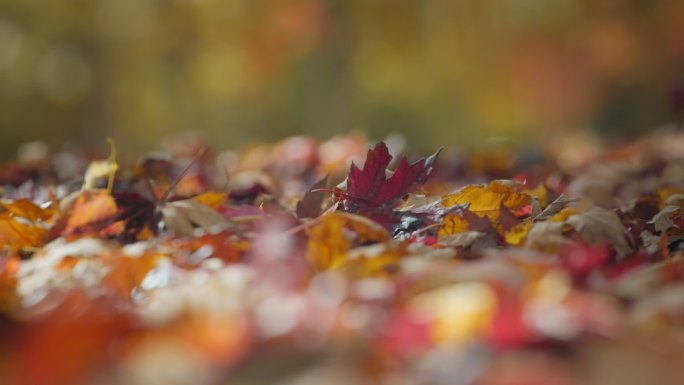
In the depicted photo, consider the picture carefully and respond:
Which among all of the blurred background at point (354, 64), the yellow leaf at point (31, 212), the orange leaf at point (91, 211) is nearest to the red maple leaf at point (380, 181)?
the orange leaf at point (91, 211)

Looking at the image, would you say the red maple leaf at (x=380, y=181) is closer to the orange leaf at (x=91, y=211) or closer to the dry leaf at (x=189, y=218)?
the dry leaf at (x=189, y=218)

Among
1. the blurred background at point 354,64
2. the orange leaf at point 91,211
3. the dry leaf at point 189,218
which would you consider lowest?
the blurred background at point 354,64

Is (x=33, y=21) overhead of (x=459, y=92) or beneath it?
overhead

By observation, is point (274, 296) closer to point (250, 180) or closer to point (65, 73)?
point (250, 180)

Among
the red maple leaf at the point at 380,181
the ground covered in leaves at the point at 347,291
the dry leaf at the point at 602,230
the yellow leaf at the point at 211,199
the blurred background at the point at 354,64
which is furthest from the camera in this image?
the blurred background at the point at 354,64

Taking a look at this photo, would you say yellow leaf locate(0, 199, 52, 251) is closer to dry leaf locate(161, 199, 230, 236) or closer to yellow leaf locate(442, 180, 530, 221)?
dry leaf locate(161, 199, 230, 236)

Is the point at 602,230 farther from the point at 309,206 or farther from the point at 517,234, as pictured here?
the point at 309,206

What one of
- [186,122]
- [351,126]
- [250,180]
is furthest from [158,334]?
[186,122]
